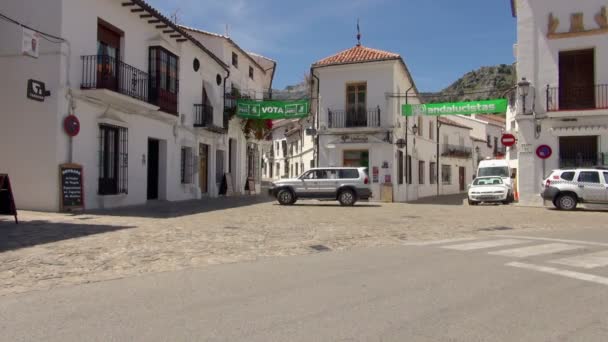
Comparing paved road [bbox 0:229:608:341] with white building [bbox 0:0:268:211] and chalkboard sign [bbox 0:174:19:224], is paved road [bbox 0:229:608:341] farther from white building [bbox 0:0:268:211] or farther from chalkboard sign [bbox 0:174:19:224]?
white building [bbox 0:0:268:211]

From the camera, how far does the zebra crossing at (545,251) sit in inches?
265

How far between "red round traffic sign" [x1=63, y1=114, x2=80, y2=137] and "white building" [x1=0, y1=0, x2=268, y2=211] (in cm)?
13

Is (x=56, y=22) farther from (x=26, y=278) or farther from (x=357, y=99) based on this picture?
(x=357, y=99)

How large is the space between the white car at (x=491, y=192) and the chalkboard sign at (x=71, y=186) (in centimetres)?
1672

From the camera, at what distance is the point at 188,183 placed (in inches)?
870

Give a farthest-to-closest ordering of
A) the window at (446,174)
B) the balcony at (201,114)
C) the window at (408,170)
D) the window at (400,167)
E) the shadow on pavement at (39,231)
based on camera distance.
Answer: the window at (446,174) < the window at (408,170) < the window at (400,167) < the balcony at (201,114) < the shadow on pavement at (39,231)

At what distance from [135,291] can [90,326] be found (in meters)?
1.25

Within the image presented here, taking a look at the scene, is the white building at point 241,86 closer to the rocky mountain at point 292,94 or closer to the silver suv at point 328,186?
the rocky mountain at point 292,94

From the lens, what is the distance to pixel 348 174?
2009 cm

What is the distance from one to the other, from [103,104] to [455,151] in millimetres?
29819

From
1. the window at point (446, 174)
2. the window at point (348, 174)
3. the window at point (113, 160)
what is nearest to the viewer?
the window at point (113, 160)

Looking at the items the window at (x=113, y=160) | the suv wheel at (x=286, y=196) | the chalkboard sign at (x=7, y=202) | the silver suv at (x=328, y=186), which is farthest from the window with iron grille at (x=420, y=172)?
the chalkboard sign at (x=7, y=202)

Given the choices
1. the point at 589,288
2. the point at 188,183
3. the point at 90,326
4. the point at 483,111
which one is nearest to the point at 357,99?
the point at 483,111

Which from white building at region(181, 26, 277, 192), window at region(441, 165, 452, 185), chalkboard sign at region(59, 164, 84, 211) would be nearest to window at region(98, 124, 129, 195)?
chalkboard sign at region(59, 164, 84, 211)
